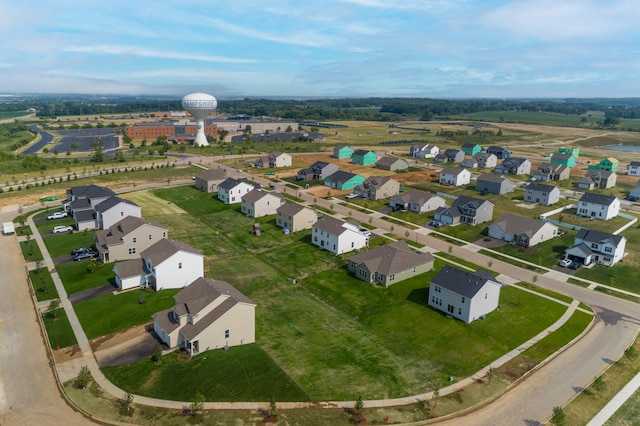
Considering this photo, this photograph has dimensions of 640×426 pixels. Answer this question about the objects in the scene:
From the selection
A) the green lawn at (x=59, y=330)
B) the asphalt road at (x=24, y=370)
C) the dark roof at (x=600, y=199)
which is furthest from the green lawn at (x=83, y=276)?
the dark roof at (x=600, y=199)

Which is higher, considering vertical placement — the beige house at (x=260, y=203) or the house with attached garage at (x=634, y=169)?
the house with attached garage at (x=634, y=169)

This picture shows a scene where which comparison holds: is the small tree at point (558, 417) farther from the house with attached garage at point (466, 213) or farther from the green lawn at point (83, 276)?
the green lawn at point (83, 276)

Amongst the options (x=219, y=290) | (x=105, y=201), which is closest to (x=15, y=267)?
(x=105, y=201)

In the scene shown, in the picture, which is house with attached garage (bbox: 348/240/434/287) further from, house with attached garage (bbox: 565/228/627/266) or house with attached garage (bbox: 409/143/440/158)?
house with attached garage (bbox: 409/143/440/158)

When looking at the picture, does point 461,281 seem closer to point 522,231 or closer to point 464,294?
point 464,294

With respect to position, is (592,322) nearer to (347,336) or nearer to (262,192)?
(347,336)

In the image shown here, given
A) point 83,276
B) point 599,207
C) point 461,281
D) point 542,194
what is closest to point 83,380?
point 83,276
